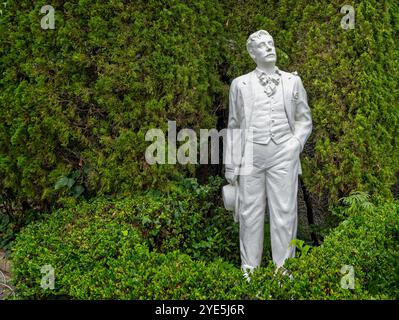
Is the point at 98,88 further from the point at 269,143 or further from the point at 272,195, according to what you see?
the point at 272,195

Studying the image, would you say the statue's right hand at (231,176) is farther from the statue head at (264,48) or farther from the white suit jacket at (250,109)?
the statue head at (264,48)

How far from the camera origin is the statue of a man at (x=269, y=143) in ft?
16.3

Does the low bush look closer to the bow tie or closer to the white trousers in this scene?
the white trousers

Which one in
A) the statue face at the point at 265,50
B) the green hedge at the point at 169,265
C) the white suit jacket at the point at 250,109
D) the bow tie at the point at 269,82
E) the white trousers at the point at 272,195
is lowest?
the green hedge at the point at 169,265

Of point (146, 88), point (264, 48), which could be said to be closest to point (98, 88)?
point (146, 88)

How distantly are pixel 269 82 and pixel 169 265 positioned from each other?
6.57 ft

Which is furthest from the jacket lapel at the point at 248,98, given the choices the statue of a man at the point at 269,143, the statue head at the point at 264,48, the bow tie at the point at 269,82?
the statue head at the point at 264,48

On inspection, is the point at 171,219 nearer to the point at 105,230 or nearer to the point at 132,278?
the point at 105,230

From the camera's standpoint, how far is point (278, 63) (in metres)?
6.48

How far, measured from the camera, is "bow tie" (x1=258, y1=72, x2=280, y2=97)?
4.97 metres

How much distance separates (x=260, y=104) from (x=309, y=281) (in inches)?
71.0

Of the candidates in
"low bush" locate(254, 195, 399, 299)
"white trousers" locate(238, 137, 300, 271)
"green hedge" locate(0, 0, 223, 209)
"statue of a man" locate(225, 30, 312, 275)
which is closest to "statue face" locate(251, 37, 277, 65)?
"statue of a man" locate(225, 30, 312, 275)

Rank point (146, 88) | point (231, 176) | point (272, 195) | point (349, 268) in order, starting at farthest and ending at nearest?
point (146, 88) → point (231, 176) → point (272, 195) → point (349, 268)

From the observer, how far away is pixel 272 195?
502cm
